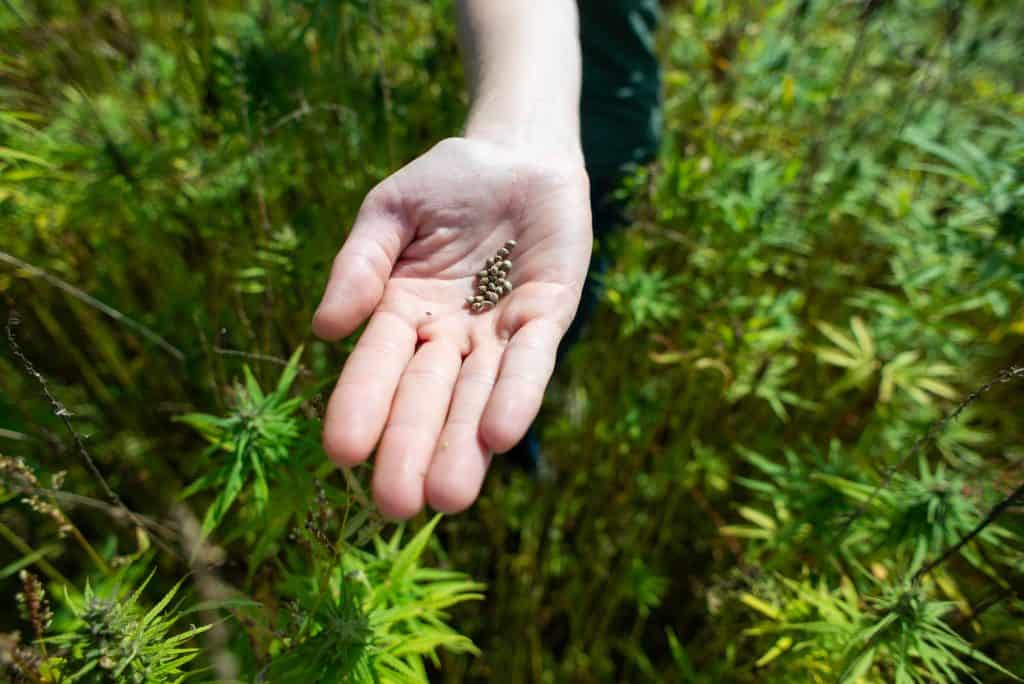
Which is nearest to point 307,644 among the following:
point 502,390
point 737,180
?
point 502,390

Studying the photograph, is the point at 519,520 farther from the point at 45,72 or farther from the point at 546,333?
the point at 45,72

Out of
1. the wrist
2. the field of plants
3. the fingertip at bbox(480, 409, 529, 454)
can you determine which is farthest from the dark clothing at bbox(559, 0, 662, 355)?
the fingertip at bbox(480, 409, 529, 454)

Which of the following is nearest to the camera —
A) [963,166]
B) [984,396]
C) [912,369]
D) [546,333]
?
[546,333]

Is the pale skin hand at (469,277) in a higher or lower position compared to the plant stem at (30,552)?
higher

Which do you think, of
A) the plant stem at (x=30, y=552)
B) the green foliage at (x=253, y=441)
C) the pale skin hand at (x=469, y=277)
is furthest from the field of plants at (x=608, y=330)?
the pale skin hand at (x=469, y=277)

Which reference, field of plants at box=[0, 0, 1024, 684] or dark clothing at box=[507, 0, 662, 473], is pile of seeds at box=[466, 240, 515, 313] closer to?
field of plants at box=[0, 0, 1024, 684]

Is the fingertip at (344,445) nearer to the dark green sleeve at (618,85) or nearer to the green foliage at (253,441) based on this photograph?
the green foliage at (253,441)

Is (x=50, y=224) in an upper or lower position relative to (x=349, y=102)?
lower
